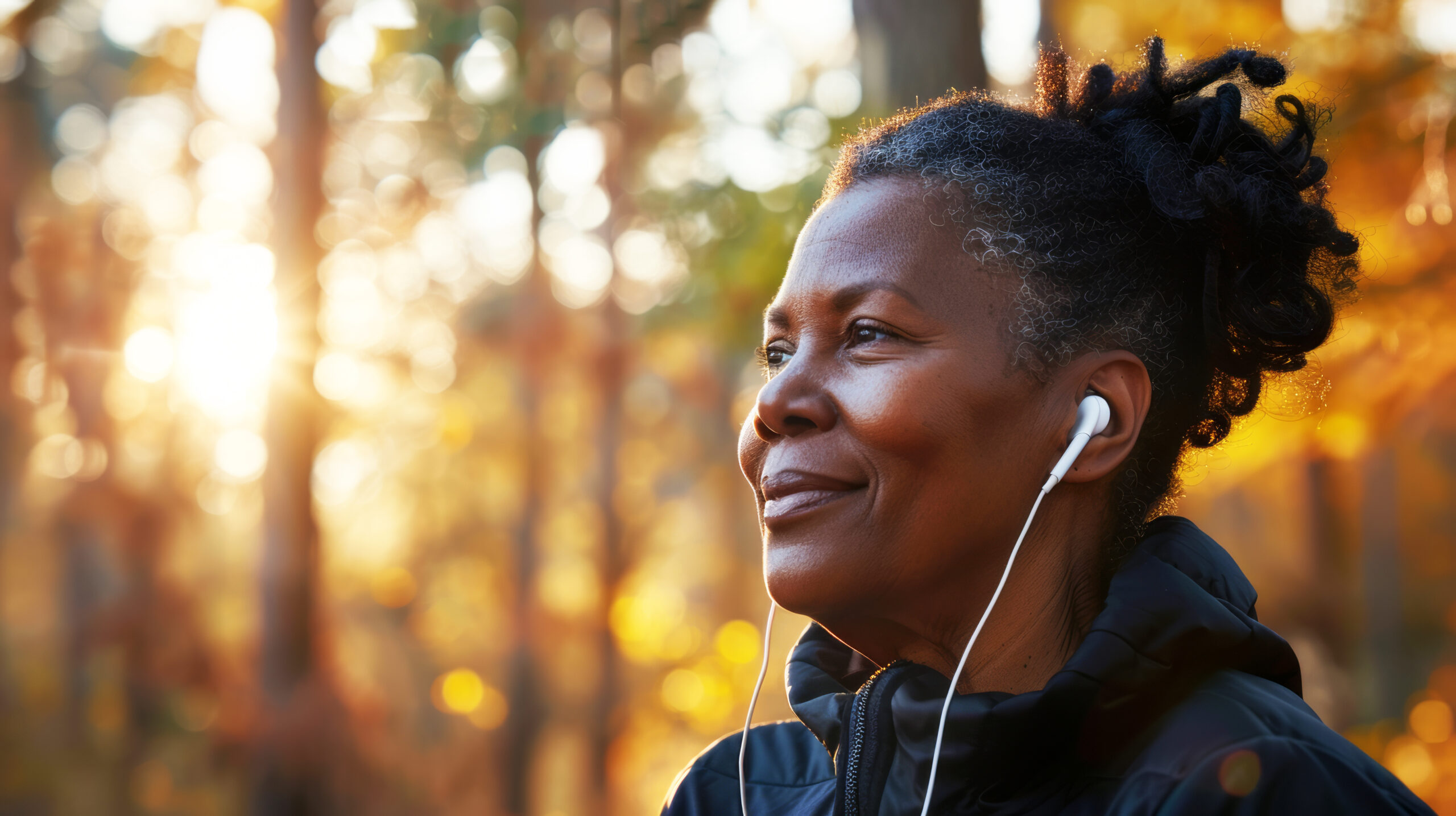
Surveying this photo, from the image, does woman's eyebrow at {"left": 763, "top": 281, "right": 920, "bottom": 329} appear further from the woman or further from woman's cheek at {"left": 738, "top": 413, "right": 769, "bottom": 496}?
woman's cheek at {"left": 738, "top": 413, "right": 769, "bottom": 496}

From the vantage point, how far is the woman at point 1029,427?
66.5 inches

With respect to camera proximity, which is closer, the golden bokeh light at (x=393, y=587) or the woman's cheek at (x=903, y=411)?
the woman's cheek at (x=903, y=411)

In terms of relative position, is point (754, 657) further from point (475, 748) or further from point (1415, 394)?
point (1415, 394)

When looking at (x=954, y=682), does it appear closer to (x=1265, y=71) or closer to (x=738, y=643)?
(x=1265, y=71)

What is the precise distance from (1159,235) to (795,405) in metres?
0.80

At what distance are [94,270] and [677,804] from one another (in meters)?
14.7

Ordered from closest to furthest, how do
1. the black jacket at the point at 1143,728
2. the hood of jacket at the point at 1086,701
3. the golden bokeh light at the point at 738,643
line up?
the black jacket at the point at 1143,728
the hood of jacket at the point at 1086,701
the golden bokeh light at the point at 738,643

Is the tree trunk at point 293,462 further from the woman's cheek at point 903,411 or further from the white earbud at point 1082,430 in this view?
the white earbud at point 1082,430

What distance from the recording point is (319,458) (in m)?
9.36

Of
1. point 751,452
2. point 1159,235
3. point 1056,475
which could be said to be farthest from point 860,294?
point 1159,235

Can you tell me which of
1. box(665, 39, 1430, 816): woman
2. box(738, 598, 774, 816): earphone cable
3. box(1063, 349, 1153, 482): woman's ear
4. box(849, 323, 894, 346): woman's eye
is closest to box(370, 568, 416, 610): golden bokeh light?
box(738, 598, 774, 816): earphone cable

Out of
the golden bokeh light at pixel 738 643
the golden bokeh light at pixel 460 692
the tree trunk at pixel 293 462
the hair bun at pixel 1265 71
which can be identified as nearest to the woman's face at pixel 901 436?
→ the hair bun at pixel 1265 71

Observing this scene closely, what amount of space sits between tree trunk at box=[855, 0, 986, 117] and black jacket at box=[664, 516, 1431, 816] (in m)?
2.64

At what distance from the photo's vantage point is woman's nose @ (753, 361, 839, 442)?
1.93m
